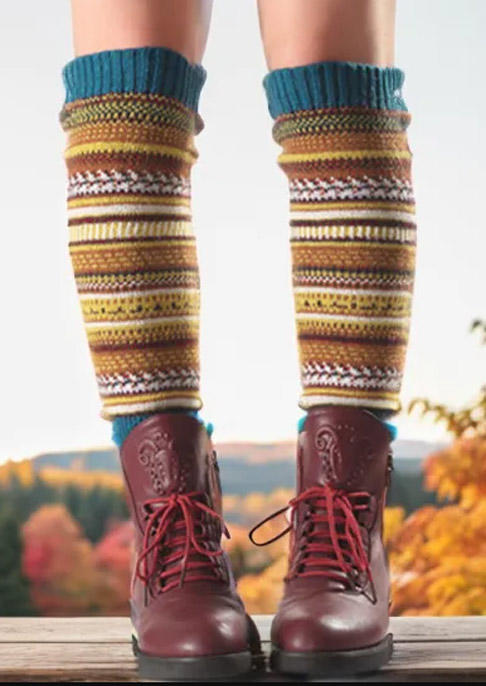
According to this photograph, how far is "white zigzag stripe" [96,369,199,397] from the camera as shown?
3.67ft

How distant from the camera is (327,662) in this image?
39.9 inches

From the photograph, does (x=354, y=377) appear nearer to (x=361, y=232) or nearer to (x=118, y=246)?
(x=361, y=232)

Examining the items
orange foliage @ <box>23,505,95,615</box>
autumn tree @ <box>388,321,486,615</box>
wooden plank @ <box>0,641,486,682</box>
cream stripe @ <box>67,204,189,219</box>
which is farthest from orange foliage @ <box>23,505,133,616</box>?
cream stripe @ <box>67,204,189,219</box>

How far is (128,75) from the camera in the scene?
1107 millimetres

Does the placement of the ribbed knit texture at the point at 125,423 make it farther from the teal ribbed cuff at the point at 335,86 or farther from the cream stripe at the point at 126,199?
the teal ribbed cuff at the point at 335,86

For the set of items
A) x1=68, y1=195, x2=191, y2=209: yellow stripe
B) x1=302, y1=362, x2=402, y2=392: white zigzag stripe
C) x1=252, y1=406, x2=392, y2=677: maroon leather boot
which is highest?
x1=68, y1=195, x2=191, y2=209: yellow stripe

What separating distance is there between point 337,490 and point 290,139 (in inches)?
13.1

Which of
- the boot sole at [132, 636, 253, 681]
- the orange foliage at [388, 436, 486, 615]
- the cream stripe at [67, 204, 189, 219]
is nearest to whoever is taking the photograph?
the boot sole at [132, 636, 253, 681]

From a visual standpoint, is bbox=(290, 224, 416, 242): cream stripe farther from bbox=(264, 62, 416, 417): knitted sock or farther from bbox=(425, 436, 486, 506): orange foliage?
bbox=(425, 436, 486, 506): orange foliage

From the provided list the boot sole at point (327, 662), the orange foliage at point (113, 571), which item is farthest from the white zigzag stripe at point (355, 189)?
the orange foliage at point (113, 571)

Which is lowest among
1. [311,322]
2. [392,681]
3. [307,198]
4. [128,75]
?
[392,681]

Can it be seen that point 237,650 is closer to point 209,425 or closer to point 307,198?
point 209,425

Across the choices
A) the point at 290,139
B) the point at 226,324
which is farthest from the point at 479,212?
the point at 290,139

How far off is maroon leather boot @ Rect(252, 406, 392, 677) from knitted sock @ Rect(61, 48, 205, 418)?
5.3 inches
